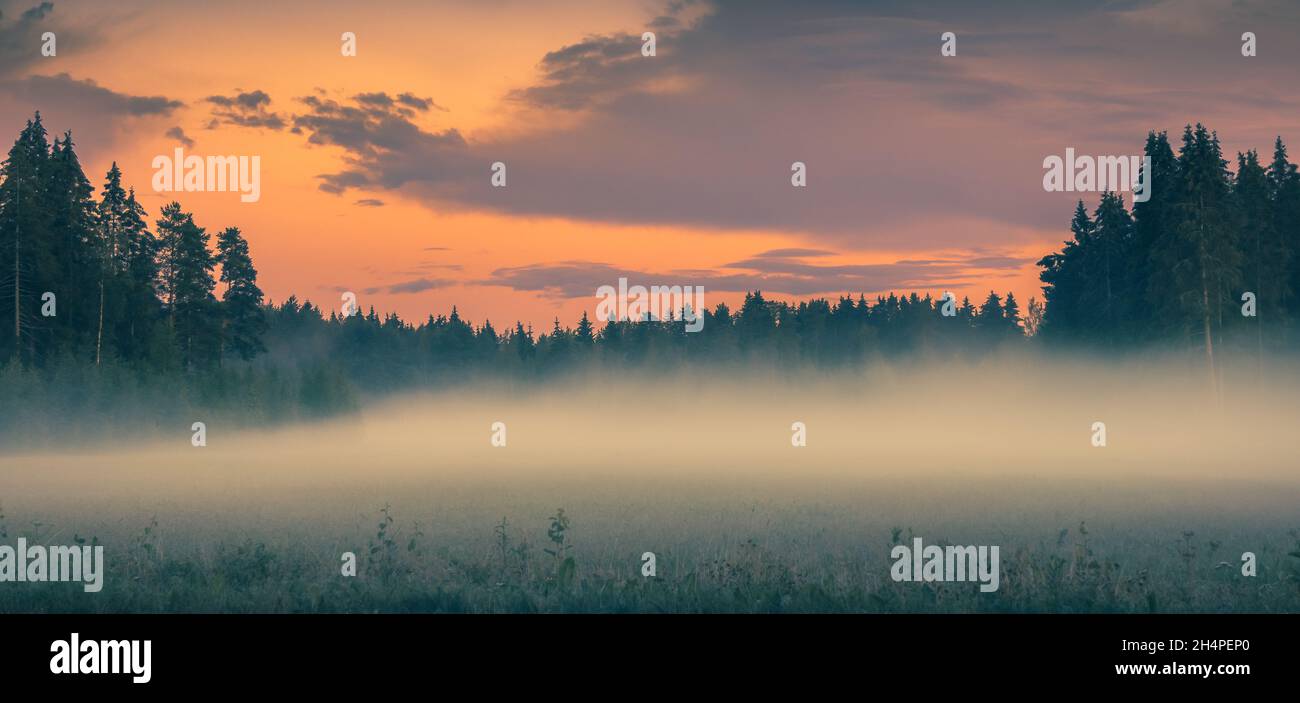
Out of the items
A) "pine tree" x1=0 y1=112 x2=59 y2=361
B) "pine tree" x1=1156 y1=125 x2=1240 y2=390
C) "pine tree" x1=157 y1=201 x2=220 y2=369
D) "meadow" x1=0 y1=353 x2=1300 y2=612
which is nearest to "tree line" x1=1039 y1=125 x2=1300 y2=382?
"pine tree" x1=1156 y1=125 x2=1240 y2=390

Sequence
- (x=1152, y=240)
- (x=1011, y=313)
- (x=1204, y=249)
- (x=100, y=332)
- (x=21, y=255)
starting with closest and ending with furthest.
Answer: (x=1204, y=249), (x=21, y=255), (x=1152, y=240), (x=100, y=332), (x=1011, y=313)

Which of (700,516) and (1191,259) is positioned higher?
(1191,259)

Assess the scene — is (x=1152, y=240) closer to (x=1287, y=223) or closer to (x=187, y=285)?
(x=1287, y=223)

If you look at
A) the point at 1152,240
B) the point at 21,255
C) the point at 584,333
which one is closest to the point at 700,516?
the point at 1152,240

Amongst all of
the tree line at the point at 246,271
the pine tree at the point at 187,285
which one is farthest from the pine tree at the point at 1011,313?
the pine tree at the point at 187,285

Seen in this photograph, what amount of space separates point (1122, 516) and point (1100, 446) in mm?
41939

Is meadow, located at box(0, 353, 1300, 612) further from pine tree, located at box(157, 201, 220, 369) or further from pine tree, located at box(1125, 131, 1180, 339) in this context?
pine tree, located at box(157, 201, 220, 369)

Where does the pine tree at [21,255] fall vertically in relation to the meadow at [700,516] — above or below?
above

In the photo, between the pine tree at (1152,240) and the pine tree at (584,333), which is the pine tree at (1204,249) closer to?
the pine tree at (1152,240)

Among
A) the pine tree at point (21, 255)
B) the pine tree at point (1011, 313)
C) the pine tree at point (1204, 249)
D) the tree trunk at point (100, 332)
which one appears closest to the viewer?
the pine tree at point (1204, 249)

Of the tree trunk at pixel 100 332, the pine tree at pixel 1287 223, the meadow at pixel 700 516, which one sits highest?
the pine tree at pixel 1287 223

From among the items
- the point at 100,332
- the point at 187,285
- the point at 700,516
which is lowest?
the point at 700,516

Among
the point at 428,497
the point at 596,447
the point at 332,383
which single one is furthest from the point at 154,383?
the point at 428,497
